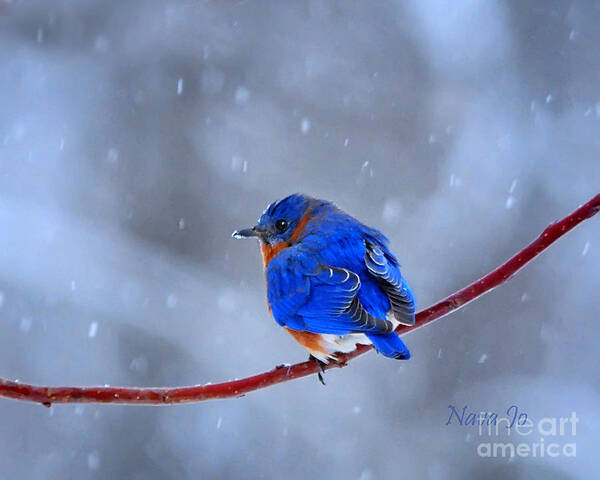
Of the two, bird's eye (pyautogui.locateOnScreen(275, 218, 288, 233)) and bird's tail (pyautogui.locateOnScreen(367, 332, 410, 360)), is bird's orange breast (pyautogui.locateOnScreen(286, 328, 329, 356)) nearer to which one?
bird's tail (pyautogui.locateOnScreen(367, 332, 410, 360))

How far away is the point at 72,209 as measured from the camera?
25.4ft

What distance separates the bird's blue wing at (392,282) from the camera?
115 inches

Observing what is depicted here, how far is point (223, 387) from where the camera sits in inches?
89.6

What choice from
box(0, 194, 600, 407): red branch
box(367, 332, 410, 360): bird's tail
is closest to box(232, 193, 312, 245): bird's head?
box(367, 332, 410, 360): bird's tail

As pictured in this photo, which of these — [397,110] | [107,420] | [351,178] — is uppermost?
[397,110]

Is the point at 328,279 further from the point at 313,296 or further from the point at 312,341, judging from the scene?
the point at 312,341

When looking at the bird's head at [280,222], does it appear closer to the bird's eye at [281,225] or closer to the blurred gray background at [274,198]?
the bird's eye at [281,225]

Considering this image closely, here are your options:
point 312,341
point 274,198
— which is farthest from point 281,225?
point 274,198

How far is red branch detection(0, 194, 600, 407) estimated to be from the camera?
2.07 meters

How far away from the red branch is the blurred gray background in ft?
14.1

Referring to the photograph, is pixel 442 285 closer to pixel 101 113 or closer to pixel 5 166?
pixel 101 113

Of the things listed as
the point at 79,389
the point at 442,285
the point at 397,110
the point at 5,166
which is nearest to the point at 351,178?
the point at 397,110

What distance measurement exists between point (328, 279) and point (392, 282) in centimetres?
27

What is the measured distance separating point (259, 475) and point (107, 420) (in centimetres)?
143
